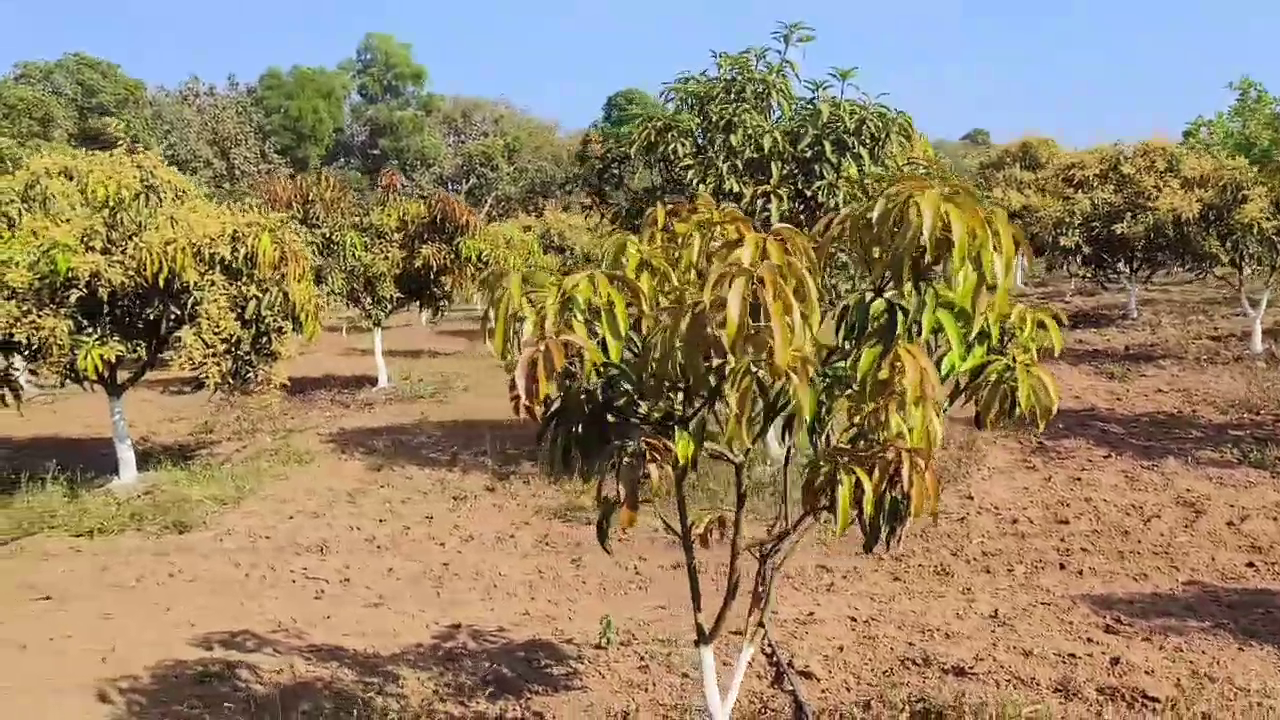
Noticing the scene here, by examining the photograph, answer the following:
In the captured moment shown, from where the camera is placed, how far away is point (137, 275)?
9.56 m

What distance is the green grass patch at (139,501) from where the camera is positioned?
30.7 ft

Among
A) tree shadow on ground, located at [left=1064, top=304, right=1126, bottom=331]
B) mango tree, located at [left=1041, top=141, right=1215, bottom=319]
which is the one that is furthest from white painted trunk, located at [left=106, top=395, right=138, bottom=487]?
tree shadow on ground, located at [left=1064, top=304, right=1126, bottom=331]

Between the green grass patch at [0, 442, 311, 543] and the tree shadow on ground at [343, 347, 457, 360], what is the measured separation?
951 cm

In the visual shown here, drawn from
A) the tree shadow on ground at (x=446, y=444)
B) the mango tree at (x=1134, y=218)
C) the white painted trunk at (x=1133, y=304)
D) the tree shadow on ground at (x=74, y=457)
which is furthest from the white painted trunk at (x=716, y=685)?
the white painted trunk at (x=1133, y=304)

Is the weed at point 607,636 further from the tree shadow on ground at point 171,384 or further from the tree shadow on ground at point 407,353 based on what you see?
the tree shadow on ground at point 407,353

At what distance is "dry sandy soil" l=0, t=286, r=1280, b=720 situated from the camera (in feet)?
18.9

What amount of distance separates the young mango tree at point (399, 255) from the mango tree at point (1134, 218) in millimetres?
12317

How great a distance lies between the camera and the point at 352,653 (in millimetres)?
6488

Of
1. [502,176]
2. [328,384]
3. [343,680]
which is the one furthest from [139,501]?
[502,176]

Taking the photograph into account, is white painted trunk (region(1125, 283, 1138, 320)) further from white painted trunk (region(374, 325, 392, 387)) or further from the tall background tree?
the tall background tree

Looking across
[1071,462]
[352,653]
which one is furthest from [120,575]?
[1071,462]

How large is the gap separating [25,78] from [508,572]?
3558 centimetres

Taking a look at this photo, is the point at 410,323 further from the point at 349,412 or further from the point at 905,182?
the point at 905,182

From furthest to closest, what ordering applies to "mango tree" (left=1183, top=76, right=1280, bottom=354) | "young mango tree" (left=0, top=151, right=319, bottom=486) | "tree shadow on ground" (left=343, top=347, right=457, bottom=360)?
1. "tree shadow on ground" (left=343, top=347, right=457, bottom=360)
2. "mango tree" (left=1183, top=76, right=1280, bottom=354)
3. "young mango tree" (left=0, top=151, right=319, bottom=486)
